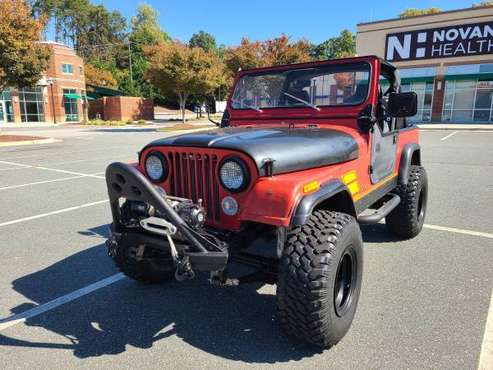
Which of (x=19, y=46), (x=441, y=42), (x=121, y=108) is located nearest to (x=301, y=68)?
(x=19, y=46)

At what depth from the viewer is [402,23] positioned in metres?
28.5

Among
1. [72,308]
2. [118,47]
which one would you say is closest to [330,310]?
[72,308]

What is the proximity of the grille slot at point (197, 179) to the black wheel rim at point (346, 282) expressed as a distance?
93 centimetres

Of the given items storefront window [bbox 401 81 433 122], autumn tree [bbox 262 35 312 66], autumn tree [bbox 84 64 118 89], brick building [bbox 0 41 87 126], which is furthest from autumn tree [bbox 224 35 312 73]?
autumn tree [bbox 84 64 118 89]

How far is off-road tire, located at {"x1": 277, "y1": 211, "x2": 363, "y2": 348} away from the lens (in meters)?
2.25

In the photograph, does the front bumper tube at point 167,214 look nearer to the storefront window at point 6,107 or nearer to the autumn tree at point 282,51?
the autumn tree at point 282,51

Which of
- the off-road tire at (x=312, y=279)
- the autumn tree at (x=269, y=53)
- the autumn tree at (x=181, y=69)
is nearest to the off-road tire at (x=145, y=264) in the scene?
the off-road tire at (x=312, y=279)

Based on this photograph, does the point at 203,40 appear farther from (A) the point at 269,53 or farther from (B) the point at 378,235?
(B) the point at 378,235

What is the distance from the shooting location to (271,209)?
227 cm

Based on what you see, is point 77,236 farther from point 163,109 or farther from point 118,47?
point 118,47

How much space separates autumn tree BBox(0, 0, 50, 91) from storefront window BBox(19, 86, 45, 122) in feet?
78.2

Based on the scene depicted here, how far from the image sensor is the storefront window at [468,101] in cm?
2725

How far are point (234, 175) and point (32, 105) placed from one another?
43.4 meters

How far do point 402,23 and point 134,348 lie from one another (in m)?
31.4
